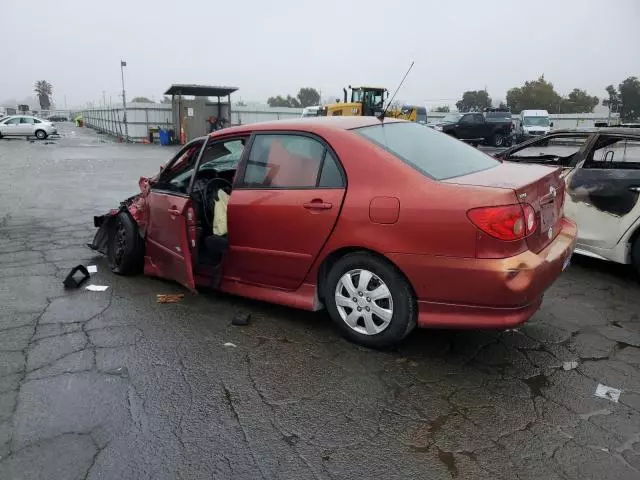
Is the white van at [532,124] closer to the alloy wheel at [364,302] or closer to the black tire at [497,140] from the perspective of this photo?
the black tire at [497,140]

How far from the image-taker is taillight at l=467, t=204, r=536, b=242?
9.61 ft

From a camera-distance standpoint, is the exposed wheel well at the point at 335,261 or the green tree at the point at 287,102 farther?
the green tree at the point at 287,102

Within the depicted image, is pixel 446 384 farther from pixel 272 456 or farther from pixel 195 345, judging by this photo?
pixel 195 345

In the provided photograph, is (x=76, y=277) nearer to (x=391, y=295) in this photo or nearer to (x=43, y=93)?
(x=391, y=295)

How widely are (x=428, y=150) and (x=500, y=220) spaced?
98 cm

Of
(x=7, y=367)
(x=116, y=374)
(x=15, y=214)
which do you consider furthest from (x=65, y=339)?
(x=15, y=214)

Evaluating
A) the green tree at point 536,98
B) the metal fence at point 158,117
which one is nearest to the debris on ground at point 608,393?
the metal fence at point 158,117

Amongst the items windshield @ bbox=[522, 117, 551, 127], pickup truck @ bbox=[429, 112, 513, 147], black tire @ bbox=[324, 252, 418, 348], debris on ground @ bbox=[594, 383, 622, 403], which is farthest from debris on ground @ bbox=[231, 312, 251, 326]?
windshield @ bbox=[522, 117, 551, 127]

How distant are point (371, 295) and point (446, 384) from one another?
0.73m

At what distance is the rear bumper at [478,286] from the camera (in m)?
2.94

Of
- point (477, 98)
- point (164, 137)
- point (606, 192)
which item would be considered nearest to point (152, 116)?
point (164, 137)

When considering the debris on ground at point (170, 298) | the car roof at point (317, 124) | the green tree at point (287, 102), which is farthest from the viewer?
the green tree at point (287, 102)

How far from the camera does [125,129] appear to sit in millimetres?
31000

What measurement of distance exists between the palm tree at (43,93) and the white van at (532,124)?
123 meters
